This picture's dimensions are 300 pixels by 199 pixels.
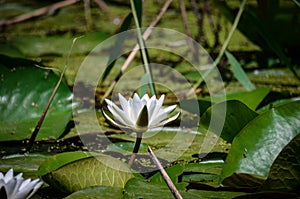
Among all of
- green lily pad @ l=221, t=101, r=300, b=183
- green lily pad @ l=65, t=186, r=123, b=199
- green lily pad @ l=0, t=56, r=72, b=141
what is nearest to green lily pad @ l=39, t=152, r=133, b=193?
green lily pad @ l=65, t=186, r=123, b=199

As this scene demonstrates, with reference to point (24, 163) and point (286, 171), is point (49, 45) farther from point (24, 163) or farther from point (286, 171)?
point (286, 171)

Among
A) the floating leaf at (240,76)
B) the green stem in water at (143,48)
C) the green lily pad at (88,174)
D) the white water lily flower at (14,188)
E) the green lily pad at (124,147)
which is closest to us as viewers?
the white water lily flower at (14,188)

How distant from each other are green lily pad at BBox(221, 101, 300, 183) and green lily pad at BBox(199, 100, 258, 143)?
0.24 feet

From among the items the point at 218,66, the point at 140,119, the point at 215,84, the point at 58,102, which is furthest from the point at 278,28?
the point at 140,119

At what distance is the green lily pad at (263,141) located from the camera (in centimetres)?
69

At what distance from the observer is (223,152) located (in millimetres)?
844

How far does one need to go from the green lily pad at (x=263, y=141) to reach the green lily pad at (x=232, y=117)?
0.24 feet

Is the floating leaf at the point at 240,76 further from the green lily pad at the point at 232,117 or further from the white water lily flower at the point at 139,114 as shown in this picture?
the white water lily flower at the point at 139,114

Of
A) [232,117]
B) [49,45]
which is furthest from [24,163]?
[49,45]

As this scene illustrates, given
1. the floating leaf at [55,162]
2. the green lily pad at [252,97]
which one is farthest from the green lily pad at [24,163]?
the green lily pad at [252,97]

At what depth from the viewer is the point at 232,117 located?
0.79m

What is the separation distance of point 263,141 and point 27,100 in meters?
0.49

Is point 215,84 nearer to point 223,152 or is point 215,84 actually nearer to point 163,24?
point 223,152

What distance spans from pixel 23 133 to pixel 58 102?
0.42 ft
